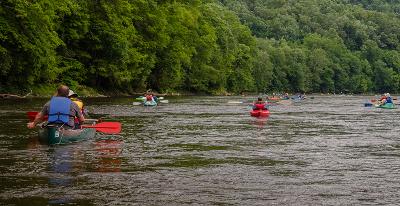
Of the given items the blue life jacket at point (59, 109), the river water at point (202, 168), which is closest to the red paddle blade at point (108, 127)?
the river water at point (202, 168)

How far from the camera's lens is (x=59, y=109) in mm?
19953

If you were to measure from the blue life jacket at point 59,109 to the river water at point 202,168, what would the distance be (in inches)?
35.8

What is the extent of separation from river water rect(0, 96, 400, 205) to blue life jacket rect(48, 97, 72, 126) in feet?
2.98

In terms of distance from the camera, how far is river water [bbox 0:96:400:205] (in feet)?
39.4

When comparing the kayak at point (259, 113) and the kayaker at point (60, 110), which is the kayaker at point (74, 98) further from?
the kayak at point (259, 113)

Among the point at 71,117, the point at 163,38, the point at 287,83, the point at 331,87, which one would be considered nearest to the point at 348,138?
the point at 71,117

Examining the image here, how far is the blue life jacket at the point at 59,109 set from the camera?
19.9m

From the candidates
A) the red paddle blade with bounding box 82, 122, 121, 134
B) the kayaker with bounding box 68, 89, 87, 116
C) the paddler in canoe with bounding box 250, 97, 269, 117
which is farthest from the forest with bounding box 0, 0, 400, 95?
the red paddle blade with bounding box 82, 122, 121, 134

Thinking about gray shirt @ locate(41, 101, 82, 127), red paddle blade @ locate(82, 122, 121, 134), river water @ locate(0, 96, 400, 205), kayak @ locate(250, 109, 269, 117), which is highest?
gray shirt @ locate(41, 101, 82, 127)

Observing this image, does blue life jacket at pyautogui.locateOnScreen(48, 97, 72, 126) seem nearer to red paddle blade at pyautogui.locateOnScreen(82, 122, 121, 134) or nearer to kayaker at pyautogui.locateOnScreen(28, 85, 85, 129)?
kayaker at pyautogui.locateOnScreen(28, 85, 85, 129)

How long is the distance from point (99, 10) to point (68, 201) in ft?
197

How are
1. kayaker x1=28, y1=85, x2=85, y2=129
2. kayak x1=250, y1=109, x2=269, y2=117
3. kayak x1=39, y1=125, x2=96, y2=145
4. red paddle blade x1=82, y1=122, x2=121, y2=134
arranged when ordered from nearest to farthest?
kayak x1=39, y1=125, x2=96, y2=145
kayaker x1=28, y1=85, x2=85, y2=129
red paddle blade x1=82, y1=122, x2=121, y2=134
kayak x1=250, y1=109, x2=269, y2=117

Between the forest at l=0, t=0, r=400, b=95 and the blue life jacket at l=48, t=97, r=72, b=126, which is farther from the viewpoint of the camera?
the forest at l=0, t=0, r=400, b=95

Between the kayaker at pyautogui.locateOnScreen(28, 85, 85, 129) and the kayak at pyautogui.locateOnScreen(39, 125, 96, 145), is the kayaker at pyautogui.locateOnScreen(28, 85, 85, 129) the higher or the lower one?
the higher one
